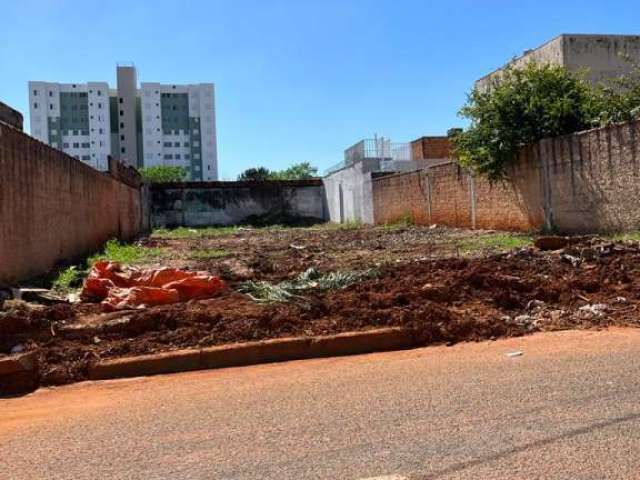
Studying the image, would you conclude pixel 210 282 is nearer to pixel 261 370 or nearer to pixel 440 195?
pixel 261 370

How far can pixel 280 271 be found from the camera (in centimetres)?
1112

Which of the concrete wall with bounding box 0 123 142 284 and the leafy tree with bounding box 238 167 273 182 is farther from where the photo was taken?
the leafy tree with bounding box 238 167 273 182

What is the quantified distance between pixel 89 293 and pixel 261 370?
12.5ft

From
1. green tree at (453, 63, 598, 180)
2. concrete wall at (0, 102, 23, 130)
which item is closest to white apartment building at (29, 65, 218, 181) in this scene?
green tree at (453, 63, 598, 180)

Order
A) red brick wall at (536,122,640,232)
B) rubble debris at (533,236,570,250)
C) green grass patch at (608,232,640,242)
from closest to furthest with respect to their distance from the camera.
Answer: rubble debris at (533,236,570,250)
green grass patch at (608,232,640,242)
red brick wall at (536,122,640,232)

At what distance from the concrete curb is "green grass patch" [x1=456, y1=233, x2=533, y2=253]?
25.5 ft

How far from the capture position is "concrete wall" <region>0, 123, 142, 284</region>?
9.46 meters

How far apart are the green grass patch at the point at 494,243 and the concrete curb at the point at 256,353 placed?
7760 mm

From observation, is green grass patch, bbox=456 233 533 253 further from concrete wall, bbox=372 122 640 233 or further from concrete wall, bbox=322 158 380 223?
concrete wall, bbox=322 158 380 223

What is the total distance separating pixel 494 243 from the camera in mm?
15172

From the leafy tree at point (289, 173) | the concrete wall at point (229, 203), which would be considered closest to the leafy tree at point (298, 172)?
the leafy tree at point (289, 173)

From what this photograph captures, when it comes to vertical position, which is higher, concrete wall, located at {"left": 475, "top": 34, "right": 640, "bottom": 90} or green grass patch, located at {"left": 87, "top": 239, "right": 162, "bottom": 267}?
concrete wall, located at {"left": 475, "top": 34, "right": 640, "bottom": 90}

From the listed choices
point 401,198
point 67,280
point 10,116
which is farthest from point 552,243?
point 401,198

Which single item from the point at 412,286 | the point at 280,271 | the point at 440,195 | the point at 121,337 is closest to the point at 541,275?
the point at 412,286
